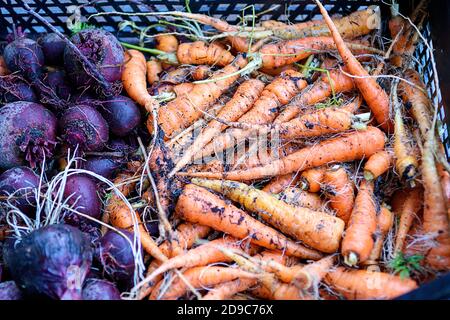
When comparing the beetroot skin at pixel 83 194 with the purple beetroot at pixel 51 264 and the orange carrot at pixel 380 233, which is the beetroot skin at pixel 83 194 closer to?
the purple beetroot at pixel 51 264

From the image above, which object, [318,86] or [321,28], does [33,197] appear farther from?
[321,28]

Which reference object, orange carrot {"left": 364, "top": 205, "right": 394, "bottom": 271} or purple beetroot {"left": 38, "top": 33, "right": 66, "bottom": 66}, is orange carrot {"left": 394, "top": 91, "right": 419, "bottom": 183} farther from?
purple beetroot {"left": 38, "top": 33, "right": 66, "bottom": 66}

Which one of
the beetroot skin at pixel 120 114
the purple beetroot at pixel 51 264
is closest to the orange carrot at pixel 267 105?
the beetroot skin at pixel 120 114

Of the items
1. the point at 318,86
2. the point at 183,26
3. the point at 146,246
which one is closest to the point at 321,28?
the point at 318,86

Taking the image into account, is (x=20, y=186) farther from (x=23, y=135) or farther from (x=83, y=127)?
(x=83, y=127)

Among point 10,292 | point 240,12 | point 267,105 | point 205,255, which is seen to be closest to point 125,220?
point 205,255

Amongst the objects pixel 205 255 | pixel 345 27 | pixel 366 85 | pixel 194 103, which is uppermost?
pixel 345 27
